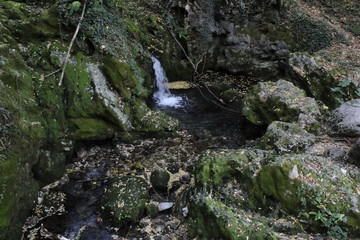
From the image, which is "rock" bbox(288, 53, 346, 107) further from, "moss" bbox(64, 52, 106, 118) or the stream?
"moss" bbox(64, 52, 106, 118)

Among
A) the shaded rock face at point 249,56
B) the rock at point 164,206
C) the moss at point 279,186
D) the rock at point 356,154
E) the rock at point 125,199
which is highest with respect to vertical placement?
the shaded rock face at point 249,56

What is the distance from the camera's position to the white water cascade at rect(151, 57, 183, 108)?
10.7 metres

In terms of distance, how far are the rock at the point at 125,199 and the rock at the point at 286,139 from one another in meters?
3.06

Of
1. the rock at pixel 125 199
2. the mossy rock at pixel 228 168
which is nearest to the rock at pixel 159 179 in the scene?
the rock at pixel 125 199

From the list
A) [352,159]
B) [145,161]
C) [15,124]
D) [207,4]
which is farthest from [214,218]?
[207,4]

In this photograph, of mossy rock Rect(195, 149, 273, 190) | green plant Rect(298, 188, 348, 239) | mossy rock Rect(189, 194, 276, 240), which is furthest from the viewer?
mossy rock Rect(195, 149, 273, 190)

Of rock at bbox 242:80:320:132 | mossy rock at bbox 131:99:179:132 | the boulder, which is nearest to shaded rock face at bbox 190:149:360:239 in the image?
rock at bbox 242:80:320:132

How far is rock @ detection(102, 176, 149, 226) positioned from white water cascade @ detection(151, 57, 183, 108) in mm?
5220

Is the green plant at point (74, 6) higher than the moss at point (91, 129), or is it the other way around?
the green plant at point (74, 6)

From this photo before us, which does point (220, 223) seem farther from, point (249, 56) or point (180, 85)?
point (249, 56)

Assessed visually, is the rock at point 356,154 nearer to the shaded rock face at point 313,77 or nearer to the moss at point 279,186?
the moss at point 279,186

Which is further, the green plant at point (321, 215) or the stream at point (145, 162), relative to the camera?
the stream at point (145, 162)

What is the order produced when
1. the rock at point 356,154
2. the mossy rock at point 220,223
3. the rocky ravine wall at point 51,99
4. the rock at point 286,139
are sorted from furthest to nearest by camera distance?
1. the rock at point 286,139
2. the rocky ravine wall at point 51,99
3. the rock at point 356,154
4. the mossy rock at point 220,223

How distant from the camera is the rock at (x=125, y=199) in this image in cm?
510
